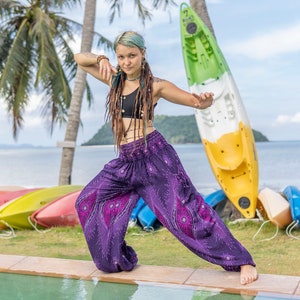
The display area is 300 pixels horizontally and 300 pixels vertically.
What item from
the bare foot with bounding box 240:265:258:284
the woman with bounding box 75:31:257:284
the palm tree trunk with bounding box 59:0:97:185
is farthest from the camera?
the palm tree trunk with bounding box 59:0:97:185

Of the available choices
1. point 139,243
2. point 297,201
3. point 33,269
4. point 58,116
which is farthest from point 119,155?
point 58,116

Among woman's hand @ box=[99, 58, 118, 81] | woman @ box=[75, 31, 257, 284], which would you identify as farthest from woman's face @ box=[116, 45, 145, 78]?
woman's hand @ box=[99, 58, 118, 81]

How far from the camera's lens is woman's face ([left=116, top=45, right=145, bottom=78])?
3807mm

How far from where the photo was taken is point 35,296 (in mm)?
3682

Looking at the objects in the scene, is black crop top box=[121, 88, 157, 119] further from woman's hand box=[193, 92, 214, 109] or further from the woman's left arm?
woman's hand box=[193, 92, 214, 109]

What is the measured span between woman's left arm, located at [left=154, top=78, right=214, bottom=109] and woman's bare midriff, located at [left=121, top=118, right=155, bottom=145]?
0.22 m

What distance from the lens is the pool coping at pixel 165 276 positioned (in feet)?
11.9

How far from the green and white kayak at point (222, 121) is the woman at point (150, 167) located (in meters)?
2.85

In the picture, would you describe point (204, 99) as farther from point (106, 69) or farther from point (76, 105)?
point (76, 105)

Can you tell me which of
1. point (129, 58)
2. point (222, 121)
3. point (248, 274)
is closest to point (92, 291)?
point (248, 274)

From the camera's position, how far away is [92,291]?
3742 mm

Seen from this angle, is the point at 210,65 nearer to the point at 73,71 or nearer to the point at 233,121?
the point at 233,121

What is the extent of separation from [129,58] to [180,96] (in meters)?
0.41

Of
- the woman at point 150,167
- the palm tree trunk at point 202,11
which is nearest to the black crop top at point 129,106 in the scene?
the woman at point 150,167
